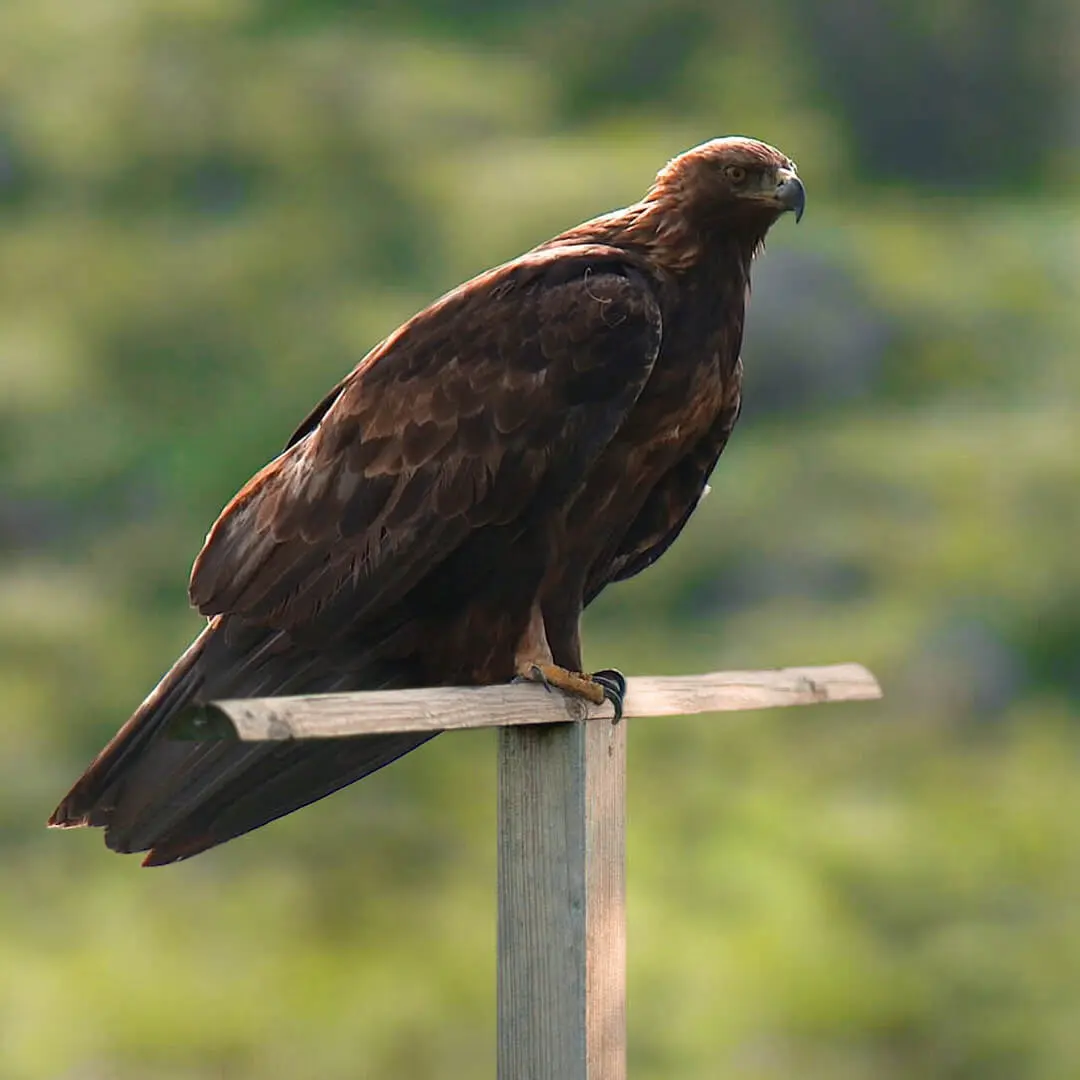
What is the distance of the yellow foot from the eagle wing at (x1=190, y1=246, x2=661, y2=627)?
1.01 feet

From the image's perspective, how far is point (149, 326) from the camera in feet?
45.7

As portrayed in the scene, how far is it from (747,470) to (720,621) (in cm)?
138

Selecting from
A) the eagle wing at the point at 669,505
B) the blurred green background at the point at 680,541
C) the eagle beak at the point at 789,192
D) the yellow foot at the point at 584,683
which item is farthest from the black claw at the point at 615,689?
the blurred green background at the point at 680,541

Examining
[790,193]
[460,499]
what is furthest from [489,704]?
[790,193]

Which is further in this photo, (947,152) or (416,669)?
(947,152)

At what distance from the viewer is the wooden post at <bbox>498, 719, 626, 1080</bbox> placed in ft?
10.7

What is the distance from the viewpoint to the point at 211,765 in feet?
11.6

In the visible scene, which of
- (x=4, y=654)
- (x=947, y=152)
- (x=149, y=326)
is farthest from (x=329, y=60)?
(x=4, y=654)

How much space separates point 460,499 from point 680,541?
29.3ft

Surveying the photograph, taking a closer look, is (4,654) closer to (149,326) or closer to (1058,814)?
(149,326)

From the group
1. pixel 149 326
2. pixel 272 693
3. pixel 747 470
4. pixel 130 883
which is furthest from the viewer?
pixel 149 326

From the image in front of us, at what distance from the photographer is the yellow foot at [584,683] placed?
11.2 ft

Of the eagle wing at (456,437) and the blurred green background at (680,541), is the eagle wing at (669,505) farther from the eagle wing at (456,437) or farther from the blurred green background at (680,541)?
the blurred green background at (680,541)

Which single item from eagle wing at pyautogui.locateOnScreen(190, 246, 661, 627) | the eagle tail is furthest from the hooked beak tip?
the eagle tail
